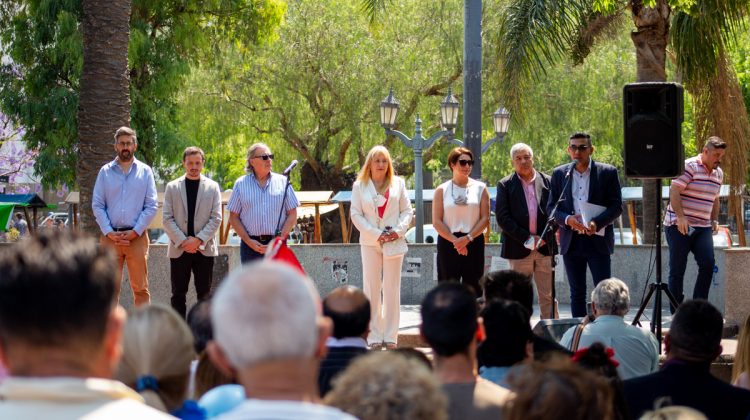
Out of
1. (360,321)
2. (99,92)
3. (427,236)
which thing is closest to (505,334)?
(360,321)

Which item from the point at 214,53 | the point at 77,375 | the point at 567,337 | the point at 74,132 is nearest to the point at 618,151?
the point at 214,53

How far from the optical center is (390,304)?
1081 cm

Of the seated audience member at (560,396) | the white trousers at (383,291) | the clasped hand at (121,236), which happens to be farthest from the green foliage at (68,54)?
the seated audience member at (560,396)

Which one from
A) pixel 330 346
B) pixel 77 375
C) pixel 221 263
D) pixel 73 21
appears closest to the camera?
pixel 77 375

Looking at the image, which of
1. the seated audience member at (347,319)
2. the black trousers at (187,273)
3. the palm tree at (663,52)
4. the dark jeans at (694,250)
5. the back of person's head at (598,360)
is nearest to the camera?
the back of person's head at (598,360)

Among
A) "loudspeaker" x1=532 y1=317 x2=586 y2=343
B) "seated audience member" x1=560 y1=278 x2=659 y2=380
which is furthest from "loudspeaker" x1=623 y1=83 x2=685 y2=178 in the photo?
"seated audience member" x1=560 y1=278 x2=659 y2=380

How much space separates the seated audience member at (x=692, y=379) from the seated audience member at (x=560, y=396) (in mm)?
1580

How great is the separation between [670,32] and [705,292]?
533 cm

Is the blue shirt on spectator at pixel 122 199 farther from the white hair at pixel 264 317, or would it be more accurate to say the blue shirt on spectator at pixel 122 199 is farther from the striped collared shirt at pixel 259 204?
the white hair at pixel 264 317

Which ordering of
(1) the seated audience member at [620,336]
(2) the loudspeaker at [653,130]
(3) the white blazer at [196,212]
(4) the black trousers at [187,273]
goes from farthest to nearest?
(4) the black trousers at [187,273] → (3) the white blazer at [196,212] → (2) the loudspeaker at [653,130] → (1) the seated audience member at [620,336]

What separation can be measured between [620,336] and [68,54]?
64.0ft

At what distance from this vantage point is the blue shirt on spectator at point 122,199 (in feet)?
36.2

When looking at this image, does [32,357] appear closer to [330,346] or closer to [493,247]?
[330,346]

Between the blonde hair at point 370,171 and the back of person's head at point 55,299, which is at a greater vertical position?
the blonde hair at point 370,171
